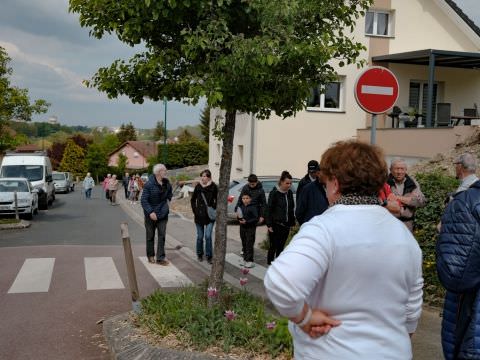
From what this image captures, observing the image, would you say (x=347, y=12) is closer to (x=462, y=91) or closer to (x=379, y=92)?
(x=379, y=92)

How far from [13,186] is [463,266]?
839 inches

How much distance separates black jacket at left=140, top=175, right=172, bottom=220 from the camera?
10109 millimetres

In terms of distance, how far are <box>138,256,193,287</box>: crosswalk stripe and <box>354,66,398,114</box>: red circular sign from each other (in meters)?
3.95

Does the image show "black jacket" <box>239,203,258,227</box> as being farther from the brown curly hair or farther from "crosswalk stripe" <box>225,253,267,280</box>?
the brown curly hair

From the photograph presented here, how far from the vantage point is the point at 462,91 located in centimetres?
2283

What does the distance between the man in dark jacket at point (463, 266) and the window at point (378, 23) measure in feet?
A: 67.5

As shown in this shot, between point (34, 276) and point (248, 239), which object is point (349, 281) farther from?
point (34, 276)

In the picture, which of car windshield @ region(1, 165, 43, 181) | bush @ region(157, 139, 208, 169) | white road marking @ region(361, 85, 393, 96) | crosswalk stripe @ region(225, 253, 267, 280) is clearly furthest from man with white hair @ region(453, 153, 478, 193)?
bush @ region(157, 139, 208, 169)

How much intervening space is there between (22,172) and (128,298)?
71.4 feet

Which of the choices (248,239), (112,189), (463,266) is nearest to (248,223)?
(248,239)

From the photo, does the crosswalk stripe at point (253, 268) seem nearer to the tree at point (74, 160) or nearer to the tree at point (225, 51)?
the tree at point (225, 51)

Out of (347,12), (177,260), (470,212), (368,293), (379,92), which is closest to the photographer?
(368,293)

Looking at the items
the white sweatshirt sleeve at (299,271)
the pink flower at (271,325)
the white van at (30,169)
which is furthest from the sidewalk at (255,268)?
the white van at (30,169)

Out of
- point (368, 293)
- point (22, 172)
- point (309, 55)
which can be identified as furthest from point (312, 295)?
point (22, 172)
